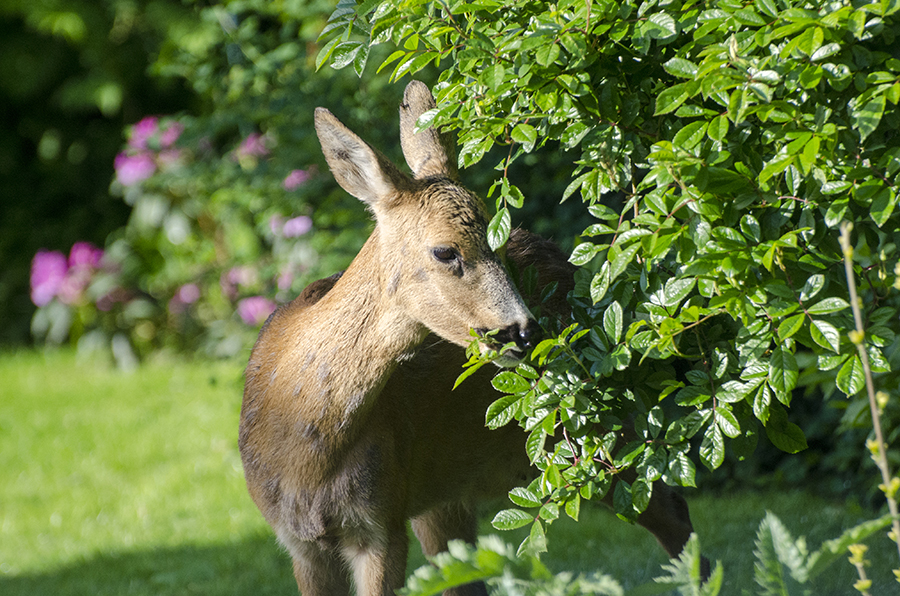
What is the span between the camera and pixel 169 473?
250 inches

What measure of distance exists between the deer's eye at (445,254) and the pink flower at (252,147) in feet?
10.6

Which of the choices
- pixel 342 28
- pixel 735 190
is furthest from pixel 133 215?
pixel 735 190

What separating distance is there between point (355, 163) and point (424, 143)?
357mm

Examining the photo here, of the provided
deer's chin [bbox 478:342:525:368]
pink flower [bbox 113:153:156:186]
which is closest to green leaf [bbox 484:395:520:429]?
deer's chin [bbox 478:342:525:368]

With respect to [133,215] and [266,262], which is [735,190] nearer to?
[266,262]

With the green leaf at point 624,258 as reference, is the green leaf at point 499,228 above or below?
below

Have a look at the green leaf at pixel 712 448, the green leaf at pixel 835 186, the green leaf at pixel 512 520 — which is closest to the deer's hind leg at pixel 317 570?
the green leaf at pixel 512 520

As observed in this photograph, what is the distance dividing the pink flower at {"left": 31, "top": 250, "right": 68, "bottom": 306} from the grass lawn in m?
1.30

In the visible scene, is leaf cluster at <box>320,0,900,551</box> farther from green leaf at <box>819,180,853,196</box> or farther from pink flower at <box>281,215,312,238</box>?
pink flower at <box>281,215,312,238</box>

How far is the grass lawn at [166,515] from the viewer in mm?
4391

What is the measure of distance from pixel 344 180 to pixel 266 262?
3.60 meters

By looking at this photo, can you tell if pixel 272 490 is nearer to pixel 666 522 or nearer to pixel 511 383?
pixel 511 383

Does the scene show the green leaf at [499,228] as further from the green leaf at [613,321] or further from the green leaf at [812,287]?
the green leaf at [812,287]

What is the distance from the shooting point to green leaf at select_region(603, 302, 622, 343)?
2369mm
